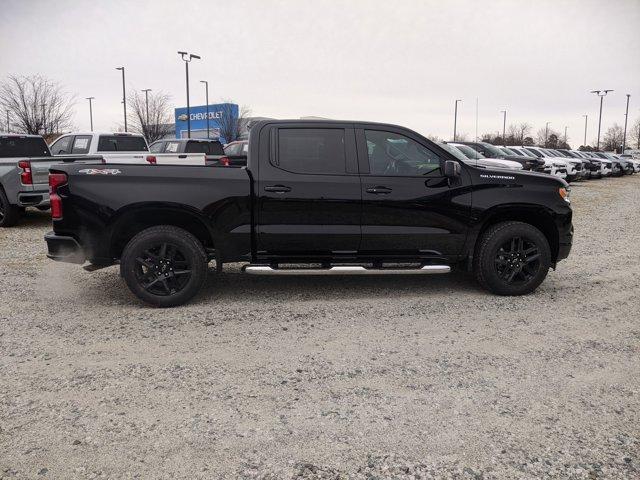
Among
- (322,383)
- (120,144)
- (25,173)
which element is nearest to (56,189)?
(322,383)

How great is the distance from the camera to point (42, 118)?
35000 mm

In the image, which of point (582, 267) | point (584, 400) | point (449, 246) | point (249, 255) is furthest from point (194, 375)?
point (582, 267)

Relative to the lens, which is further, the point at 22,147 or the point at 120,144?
the point at 120,144

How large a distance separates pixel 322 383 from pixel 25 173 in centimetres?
868

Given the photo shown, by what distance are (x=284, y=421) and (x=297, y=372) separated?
0.70 m

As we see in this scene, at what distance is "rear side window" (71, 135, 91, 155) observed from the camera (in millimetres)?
13409

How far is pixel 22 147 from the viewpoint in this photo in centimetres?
1176

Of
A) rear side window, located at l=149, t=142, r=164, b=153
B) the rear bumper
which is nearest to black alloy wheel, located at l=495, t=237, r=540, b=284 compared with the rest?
the rear bumper

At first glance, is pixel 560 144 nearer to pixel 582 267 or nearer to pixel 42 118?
pixel 42 118

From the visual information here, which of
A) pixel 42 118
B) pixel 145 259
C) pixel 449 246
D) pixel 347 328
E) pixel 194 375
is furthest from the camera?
pixel 42 118

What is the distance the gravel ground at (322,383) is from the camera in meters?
2.83

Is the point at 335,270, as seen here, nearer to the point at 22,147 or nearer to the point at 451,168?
the point at 451,168

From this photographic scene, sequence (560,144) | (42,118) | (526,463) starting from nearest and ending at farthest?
(526,463) < (42,118) < (560,144)

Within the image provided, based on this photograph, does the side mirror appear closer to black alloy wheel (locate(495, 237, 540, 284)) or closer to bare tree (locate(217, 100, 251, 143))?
black alloy wheel (locate(495, 237, 540, 284))
